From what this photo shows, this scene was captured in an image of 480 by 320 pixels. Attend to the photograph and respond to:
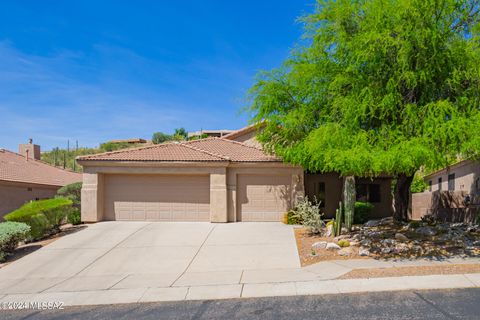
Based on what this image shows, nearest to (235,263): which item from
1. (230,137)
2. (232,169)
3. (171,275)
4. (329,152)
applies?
(171,275)

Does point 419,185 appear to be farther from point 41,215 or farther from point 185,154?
point 41,215

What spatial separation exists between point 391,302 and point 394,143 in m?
4.34

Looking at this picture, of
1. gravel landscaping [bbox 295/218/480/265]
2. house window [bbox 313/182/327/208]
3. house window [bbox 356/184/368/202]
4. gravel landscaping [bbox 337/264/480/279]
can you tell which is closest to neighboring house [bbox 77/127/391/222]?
gravel landscaping [bbox 295/218/480/265]

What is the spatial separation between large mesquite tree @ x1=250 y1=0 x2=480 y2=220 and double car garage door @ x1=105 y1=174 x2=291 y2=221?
20.9 ft

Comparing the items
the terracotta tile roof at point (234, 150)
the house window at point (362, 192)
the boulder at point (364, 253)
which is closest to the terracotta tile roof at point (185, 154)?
the terracotta tile roof at point (234, 150)

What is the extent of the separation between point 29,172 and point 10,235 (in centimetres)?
1349

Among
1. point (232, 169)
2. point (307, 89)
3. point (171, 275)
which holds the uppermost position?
point (307, 89)

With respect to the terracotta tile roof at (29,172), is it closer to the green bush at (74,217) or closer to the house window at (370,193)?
the green bush at (74,217)

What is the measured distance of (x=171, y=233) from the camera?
1531 cm

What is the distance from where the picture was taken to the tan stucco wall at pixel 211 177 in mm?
17359

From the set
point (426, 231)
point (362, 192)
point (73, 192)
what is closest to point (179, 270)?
point (426, 231)

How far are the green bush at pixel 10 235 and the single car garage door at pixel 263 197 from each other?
9.03 meters

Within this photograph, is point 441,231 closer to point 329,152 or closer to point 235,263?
point 329,152

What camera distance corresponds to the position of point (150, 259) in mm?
11867
